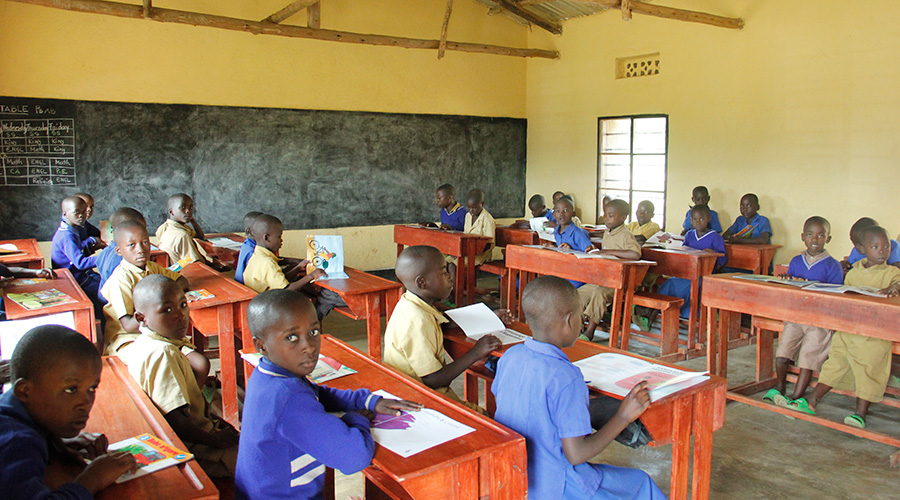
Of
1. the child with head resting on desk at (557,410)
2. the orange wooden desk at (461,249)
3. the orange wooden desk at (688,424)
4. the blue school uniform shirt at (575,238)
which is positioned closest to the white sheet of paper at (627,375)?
the orange wooden desk at (688,424)

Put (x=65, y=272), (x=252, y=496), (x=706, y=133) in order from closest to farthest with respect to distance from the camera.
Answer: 1. (x=252, y=496)
2. (x=65, y=272)
3. (x=706, y=133)

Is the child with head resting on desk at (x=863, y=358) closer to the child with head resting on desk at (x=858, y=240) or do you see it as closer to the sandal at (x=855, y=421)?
the sandal at (x=855, y=421)

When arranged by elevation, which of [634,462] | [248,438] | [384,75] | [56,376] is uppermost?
[384,75]

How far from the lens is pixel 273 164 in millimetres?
7391

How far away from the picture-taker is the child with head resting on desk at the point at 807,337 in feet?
11.7

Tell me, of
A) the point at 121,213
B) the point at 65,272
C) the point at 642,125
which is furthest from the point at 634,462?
the point at 642,125

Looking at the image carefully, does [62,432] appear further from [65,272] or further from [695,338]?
[695,338]

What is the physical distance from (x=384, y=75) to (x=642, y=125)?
126 inches

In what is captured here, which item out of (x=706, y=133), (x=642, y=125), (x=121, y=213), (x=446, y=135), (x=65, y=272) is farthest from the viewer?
(x=446, y=135)

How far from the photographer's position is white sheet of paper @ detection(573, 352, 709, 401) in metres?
1.89

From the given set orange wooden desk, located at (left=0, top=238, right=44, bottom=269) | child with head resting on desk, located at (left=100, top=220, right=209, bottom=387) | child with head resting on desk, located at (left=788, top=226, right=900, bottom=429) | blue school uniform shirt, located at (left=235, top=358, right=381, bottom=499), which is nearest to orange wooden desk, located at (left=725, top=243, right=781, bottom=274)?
child with head resting on desk, located at (left=788, top=226, right=900, bottom=429)

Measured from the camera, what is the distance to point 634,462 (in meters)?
3.00

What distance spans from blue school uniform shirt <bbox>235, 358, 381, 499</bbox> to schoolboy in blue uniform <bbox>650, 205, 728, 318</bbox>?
4.26m

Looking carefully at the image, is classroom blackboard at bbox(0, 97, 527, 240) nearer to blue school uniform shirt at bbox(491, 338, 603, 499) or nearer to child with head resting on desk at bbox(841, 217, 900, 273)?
child with head resting on desk at bbox(841, 217, 900, 273)
